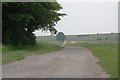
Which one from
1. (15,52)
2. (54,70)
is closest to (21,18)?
(15,52)

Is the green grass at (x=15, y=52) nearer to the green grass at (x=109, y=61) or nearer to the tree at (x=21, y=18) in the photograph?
the tree at (x=21, y=18)

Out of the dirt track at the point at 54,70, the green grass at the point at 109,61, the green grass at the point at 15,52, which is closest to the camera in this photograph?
the dirt track at the point at 54,70

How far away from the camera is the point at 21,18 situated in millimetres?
38312

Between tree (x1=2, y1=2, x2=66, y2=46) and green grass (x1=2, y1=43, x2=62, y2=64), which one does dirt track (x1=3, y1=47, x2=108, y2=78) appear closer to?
green grass (x1=2, y1=43, x2=62, y2=64)

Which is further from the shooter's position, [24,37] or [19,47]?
[24,37]

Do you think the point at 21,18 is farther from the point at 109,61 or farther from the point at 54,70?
the point at 54,70

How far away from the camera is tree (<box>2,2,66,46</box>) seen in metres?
38.6

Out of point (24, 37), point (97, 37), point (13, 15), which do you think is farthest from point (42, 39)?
point (13, 15)

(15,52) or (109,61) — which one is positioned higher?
(109,61)

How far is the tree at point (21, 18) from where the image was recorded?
127 ft

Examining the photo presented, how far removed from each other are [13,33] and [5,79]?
28.6m

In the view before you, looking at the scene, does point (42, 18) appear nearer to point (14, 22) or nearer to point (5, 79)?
point (14, 22)

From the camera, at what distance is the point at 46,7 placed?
44.9 meters

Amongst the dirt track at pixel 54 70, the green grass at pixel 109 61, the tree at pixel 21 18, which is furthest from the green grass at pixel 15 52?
the green grass at pixel 109 61
